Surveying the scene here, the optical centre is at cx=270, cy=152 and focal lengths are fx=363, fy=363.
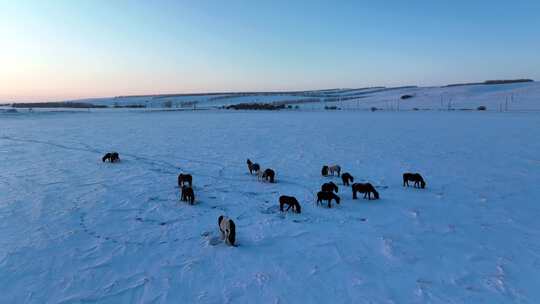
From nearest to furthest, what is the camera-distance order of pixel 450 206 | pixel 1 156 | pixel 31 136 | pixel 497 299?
pixel 497 299 → pixel 450 206 → pixel 1 156 → pixel 31 136

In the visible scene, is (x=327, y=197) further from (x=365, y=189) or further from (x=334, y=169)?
(x=334, y=169)

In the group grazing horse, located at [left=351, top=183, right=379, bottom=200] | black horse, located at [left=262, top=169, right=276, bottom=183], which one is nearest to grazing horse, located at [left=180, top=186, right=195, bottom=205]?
black horse, located at [left=262, top=169, right=276, bottom=183]

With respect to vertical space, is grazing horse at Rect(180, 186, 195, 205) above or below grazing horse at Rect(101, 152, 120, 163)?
below

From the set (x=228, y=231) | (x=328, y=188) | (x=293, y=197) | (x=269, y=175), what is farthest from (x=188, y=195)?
(x=328, y=188)

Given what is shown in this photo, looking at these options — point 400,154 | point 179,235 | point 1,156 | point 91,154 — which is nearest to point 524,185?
point 400,154

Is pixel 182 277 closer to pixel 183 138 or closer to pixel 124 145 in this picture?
pixel 124 145

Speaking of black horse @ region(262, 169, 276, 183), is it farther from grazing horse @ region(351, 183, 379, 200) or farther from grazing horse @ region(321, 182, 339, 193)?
grazing horse @ region(351, 183, 379, 200)
